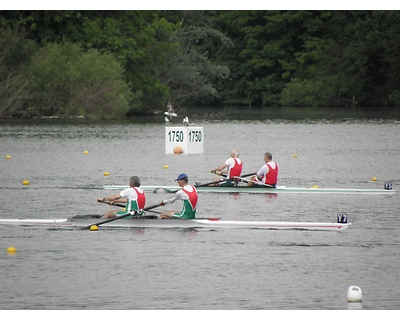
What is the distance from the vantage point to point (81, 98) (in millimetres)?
57125

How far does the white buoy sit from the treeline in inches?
1716

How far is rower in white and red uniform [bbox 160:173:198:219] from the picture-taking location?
61.0 ft

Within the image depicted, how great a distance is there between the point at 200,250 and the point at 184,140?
800 inches

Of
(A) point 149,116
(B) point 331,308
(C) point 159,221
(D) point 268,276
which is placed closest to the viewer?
(B) point 331,308

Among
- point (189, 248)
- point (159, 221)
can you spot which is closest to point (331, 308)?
point (189, 248)

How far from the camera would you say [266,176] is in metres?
24.5

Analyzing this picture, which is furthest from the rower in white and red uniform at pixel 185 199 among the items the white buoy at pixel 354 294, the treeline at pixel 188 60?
the treeline at pixel 188 60

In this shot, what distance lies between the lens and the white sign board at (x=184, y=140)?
122 ft

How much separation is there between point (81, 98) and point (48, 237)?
128 ft

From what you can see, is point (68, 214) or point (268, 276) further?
point (68, 214)

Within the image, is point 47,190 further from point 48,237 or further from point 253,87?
point 253,87

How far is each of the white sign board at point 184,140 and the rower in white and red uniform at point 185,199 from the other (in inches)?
708

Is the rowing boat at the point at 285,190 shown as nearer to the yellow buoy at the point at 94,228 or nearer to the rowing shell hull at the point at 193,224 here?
the rowing shell hull at the point at 193,224

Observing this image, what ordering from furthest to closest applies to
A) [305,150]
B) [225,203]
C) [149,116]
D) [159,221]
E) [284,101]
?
[284,101], [149,116], [305,150], [225,203], [159,221]
